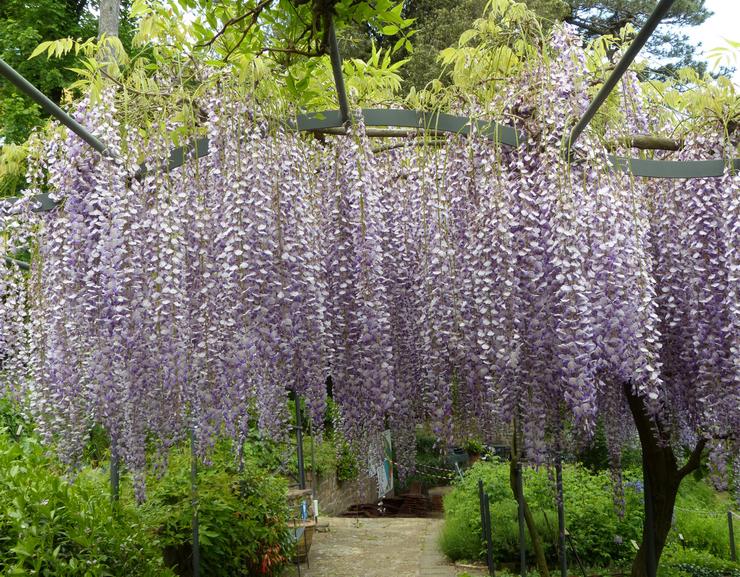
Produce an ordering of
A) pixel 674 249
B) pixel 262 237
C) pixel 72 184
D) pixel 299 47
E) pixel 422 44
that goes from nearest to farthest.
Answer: pixel 299 47
pixel 262 237
pixel 72 184
pixel 674 249
pixel 422 44

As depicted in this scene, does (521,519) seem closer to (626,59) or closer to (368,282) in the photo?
(368,282)

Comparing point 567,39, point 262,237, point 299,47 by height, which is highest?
point 567,39

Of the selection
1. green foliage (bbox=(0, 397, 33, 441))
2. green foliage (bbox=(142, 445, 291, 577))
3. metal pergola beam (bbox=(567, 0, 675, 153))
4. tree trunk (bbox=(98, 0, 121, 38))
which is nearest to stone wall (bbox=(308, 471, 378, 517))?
green foliage (bbox=(142, 445, 291, 577))

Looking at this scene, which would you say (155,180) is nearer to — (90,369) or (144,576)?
(90,369)

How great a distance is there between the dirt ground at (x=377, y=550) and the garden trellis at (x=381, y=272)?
4.49 m

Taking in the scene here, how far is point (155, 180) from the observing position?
2809 mm

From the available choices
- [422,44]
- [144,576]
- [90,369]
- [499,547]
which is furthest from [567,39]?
[422,44]

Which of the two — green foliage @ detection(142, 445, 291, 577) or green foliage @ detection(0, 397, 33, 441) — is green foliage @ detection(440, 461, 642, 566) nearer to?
green foliage @ detection(142, 445, 291, 577)

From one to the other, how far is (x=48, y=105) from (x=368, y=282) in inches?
51.5

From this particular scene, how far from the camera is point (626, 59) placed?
2.20 m

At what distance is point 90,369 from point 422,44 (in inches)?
436

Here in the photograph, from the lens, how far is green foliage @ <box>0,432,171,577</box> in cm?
287

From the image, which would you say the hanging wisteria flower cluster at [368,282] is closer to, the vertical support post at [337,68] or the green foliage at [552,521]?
the vertical support post at [337,68]

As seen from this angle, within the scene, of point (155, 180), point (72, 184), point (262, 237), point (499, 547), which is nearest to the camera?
point (262, 237)
